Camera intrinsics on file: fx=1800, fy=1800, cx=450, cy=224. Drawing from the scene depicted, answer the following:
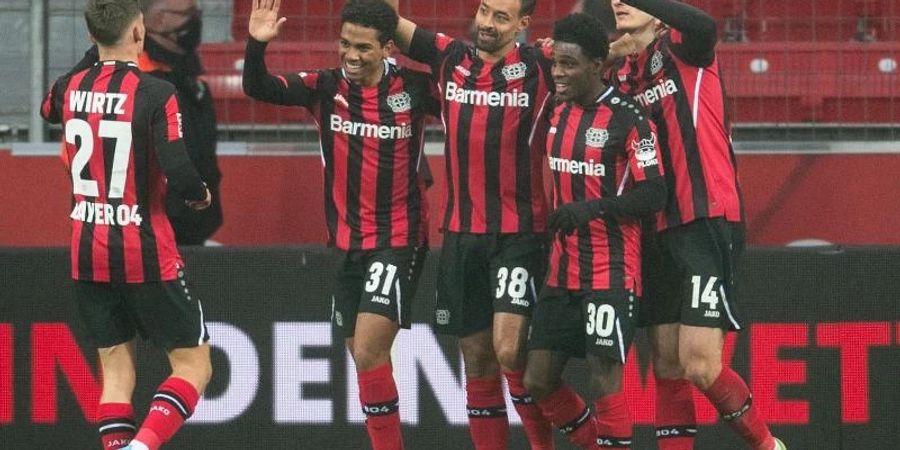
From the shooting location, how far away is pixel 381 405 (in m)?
7.49

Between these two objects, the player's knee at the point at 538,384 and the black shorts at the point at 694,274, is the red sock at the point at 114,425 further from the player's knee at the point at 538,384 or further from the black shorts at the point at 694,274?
the black shorts at the point at 694,274

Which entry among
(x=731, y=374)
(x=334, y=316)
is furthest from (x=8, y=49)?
(x=731, y=374)

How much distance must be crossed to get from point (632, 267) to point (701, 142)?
0.60 metres

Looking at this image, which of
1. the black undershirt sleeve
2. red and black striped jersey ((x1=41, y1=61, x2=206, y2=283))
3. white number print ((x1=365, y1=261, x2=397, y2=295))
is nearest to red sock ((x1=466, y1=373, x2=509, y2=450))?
white number print ((x1=365, y1=261, x2=397, y2=295))

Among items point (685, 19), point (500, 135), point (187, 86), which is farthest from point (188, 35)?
point (685, 19)

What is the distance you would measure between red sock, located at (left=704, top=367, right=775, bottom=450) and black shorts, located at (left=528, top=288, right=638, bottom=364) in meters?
0.52

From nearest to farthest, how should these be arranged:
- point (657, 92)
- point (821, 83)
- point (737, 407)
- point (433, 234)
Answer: point (657, 92) → point (737, 407) → point (433, 234) → point (821, 83)

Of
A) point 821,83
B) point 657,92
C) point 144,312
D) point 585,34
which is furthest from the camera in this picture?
point 821,83

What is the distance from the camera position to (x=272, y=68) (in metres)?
9.17

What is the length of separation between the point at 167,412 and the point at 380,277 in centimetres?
103

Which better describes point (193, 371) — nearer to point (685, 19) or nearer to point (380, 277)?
point (380, 277)

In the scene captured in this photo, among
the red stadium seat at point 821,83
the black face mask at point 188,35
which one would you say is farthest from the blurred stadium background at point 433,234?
the black face mask at point 188,35

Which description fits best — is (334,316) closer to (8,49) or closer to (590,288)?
(590,288)

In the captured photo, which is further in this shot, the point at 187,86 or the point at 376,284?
the point at 187,86
